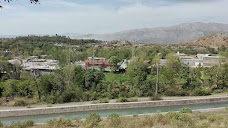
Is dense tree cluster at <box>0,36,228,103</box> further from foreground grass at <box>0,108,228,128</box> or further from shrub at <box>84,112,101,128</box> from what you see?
foreground grass at <box>0,108,228,128</box>

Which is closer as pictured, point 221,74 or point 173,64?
point 221,74

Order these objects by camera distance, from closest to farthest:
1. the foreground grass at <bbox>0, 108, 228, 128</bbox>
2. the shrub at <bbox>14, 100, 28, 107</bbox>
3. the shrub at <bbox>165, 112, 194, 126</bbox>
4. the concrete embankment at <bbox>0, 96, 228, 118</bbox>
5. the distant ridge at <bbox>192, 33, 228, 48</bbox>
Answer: the foreground grass at <bbox>0, 108, 228, 128</bbox>, the shrub at <bbox>165, 112, 194, 126</bbox>, the concrete embankment at <bbox>0, 96, 228, 118</bbox>, the shrub at <bbox>14, 100, 28, 107</bbox>, the distant ridge at <bbox>192, 33, 228, 48</bbox>

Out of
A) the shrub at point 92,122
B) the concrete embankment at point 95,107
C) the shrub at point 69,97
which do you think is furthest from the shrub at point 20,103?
the shrub at point 92,122

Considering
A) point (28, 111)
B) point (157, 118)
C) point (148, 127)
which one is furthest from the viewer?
point (28, 111)

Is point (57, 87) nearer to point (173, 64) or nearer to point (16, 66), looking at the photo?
point (16, 66)

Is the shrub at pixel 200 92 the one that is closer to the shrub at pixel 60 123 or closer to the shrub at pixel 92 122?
the shrub at pixel 92 122

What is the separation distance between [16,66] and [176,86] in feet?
53.6

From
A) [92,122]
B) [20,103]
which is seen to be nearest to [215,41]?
[20,103]

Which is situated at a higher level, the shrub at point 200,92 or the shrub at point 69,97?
the shrub at point 69,97

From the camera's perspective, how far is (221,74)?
3012 cm

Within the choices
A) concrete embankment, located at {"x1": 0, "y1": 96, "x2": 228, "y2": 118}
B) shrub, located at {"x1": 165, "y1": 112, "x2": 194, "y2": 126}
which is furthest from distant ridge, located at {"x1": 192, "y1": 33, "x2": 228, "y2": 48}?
shrub, located at {"x1": 165, "y1": 112, "x2": 194, "y2": 126}

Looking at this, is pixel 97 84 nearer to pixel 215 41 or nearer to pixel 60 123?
pixel 60 123

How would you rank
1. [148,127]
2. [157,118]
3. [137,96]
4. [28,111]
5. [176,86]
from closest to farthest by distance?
[148,127] < [157,118] < [28,111] < [137,96] < [176,86]

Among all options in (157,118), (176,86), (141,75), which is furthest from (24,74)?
(157,118)
